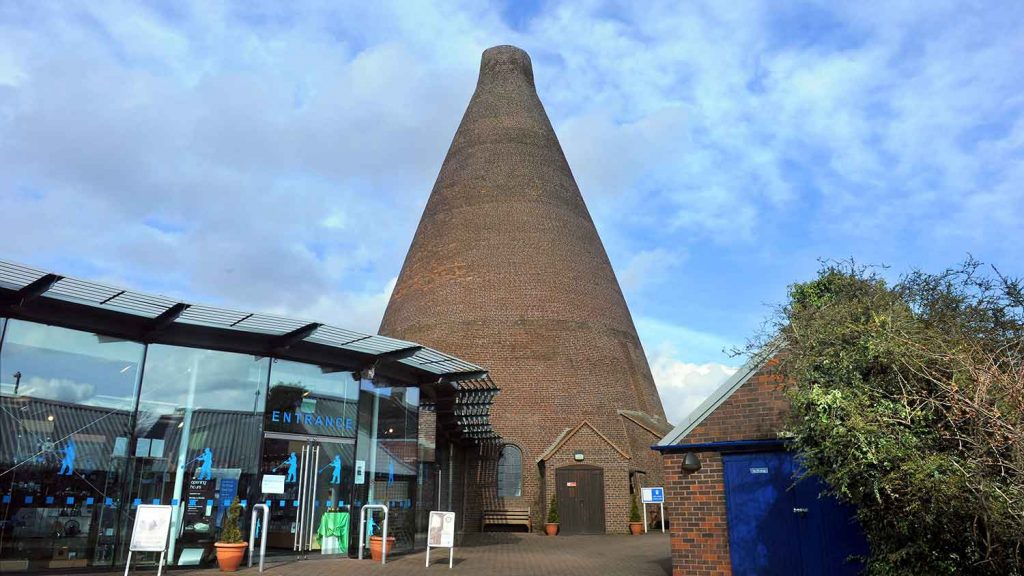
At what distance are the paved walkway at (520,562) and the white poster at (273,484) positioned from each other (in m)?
1.25

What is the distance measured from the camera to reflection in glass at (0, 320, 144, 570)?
971 cm

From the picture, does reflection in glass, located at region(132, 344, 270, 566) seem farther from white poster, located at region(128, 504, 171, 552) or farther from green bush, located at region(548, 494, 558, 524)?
green bush, located at region(548, 494, 558, 524)

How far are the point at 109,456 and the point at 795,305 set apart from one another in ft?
33.2

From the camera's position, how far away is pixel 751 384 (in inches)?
392

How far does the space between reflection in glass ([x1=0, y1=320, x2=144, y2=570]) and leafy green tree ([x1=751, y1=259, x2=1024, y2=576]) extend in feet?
31.8

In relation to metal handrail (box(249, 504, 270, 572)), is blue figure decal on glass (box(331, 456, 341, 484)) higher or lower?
higher

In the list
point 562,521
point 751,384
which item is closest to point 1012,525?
point 751,384

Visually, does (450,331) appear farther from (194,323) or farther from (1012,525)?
(1012,525)

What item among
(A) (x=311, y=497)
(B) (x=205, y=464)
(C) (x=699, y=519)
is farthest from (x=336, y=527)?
(C) (x=699, y=519)

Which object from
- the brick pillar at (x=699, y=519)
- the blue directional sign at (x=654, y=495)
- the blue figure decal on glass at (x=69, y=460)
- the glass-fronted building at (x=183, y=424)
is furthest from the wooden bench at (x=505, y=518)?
the blue figure decal on glass at (x=69, y=460)

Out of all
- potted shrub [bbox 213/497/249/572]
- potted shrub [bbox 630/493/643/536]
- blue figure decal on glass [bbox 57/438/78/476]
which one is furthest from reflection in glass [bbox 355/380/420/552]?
potted shrub [bbox 630/493/643/536]

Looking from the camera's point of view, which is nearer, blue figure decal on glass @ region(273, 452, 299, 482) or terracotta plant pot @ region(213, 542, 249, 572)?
terracotta plant pot @ region(213, 542, 249, 572)

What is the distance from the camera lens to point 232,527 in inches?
433

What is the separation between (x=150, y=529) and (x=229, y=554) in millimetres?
1910
